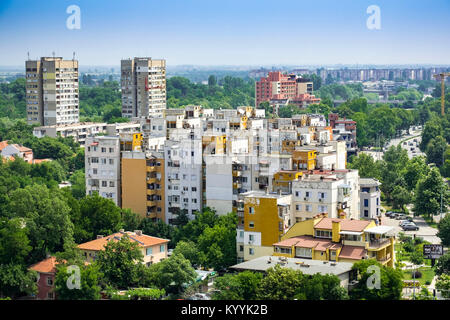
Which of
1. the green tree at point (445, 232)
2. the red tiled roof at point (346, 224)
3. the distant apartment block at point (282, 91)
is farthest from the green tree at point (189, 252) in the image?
the distant apartment block at point (282, 91)

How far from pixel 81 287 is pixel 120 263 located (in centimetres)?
118

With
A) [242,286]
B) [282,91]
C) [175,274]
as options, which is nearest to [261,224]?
[175,274]

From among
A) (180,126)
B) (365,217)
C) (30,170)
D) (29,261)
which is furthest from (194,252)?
(30,170)

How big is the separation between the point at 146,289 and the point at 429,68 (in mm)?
59058

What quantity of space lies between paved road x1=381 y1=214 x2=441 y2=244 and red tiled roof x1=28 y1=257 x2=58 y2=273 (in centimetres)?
614

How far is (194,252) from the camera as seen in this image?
12336 mm

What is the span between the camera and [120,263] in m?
11.3

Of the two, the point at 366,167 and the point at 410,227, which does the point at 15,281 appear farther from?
the point at 366,167

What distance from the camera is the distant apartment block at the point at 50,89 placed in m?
28.6

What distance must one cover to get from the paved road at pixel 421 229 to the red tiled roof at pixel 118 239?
14.7ft

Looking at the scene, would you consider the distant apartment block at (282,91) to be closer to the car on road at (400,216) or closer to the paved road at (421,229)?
the car on road at (400,216)

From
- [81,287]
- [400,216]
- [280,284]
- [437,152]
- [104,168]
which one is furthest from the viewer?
[437,152]

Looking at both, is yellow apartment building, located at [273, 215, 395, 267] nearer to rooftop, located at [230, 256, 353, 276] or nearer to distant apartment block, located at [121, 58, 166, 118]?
rooftop, located at [230, 256, 353, 276]

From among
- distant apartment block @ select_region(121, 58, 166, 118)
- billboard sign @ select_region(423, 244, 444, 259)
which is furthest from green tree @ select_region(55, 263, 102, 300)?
distant apartment block @ select_region(121, 58, 166, 118)
